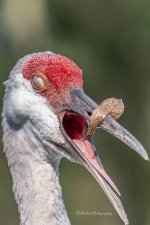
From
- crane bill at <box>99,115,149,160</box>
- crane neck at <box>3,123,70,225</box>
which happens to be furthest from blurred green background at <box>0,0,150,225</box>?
crane bill at <box>99,115,149,160</box>

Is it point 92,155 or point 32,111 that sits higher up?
point 32,111

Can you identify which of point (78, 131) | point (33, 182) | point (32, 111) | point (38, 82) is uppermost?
point (38, 82)

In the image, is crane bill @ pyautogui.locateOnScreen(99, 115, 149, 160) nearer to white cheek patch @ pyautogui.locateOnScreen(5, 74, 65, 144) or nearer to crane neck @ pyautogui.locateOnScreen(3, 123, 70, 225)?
white cheek patch @ pyautogui.locateOnScreen(5, 74, 65, 144)

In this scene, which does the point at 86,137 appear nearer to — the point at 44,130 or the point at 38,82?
the point at 44,130

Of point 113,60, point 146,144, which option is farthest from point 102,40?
point 146,144

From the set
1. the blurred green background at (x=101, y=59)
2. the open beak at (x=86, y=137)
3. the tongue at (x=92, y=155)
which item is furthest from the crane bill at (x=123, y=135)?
the blurred green background at (x=101, y=59)

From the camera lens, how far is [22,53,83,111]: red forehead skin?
7.66 meters

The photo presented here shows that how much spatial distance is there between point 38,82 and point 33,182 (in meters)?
0.76

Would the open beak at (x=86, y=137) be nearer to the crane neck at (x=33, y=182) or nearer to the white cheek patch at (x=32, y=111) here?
the white cheek patch at (x=32, y=111)

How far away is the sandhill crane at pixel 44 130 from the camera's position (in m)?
7.61

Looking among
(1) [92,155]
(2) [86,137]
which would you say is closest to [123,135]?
(1) [92,155]

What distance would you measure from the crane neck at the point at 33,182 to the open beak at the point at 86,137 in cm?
27

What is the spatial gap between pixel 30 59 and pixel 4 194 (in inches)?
623

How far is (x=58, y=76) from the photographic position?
25.1 feet
